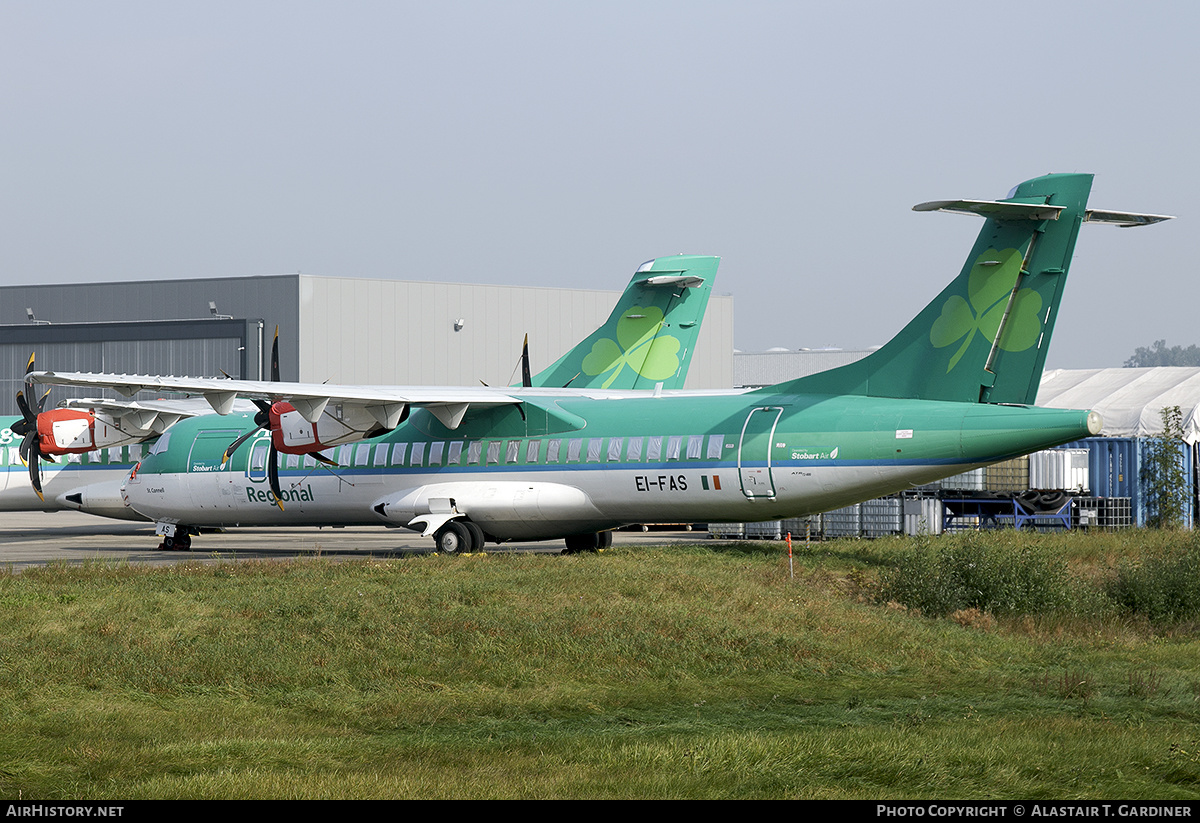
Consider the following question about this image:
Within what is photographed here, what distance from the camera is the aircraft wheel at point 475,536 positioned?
2452 cm

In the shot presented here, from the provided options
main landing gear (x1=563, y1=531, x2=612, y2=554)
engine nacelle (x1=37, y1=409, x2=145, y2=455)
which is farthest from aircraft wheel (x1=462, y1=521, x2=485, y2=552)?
engine nacelle (x1=37, y1=409, x2=145, y2=455)

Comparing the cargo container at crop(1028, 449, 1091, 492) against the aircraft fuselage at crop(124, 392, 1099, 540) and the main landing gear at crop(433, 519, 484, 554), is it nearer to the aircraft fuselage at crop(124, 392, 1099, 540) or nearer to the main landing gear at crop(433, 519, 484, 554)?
the aircraft fuselage at crop(124, 392, 1099, 540)

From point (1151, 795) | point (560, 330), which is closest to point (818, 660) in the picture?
point (1151, 795)

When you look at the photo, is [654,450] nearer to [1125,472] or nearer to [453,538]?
[453,538]

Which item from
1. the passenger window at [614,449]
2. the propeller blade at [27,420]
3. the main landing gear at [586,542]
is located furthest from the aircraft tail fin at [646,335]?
the propeller blade at [27,420]

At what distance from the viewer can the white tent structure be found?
156ft

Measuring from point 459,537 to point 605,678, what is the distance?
35.9 ft

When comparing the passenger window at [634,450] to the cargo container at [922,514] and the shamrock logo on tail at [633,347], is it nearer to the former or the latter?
the shamrock logo on tail at [633,347]

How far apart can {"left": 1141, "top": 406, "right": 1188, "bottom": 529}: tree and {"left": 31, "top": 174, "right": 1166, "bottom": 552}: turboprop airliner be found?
53.3 ft

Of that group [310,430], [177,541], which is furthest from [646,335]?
[177,541]

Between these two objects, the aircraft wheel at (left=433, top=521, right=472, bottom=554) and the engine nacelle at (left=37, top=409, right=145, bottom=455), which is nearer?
the aircraft wheel at (left=433, top=521, right=472, bottom=554)

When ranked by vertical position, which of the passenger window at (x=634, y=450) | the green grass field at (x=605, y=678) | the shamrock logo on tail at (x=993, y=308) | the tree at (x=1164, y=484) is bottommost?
the green grass field at (x=605, y=678)

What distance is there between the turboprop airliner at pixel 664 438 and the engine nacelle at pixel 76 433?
224 inches

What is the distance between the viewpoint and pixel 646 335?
32.1 m
